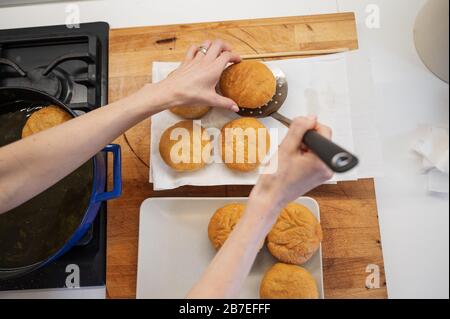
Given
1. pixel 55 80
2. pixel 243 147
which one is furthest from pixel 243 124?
pixel 55 80

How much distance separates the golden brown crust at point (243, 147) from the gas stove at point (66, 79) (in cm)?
31

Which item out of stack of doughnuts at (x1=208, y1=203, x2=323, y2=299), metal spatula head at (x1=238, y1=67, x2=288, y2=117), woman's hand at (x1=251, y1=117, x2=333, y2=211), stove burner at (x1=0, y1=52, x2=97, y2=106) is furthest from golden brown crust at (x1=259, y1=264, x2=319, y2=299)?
stove burner at (x1=0, y1=52, x2=97, y2=106)

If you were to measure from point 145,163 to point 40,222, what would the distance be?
0.26 m

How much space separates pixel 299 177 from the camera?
50 centimetres

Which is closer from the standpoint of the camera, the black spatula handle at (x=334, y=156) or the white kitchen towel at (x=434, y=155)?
the black spatula handle at (x=334, y=156)

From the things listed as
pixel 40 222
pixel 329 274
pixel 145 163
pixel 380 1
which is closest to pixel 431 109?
pixel 380 1

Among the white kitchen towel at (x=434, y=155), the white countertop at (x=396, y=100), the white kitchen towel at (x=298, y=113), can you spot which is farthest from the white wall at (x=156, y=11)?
the white kitchen towel at (x=434, y=155)

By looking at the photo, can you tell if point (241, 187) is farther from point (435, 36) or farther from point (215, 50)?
point (435, 36)

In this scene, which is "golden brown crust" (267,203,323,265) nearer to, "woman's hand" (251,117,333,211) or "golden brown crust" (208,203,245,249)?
"golden brown crust" (208,203,245,249)

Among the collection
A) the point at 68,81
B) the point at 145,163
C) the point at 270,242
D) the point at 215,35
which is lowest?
the point at 270,242

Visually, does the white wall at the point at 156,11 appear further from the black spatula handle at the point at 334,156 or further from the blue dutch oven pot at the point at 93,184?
the black spatula handle at the point at 334,156

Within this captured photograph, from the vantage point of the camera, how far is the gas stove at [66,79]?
78 cm

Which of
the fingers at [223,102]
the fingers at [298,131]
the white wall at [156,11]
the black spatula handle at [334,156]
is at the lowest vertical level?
the black spatula handle at [334,156]
